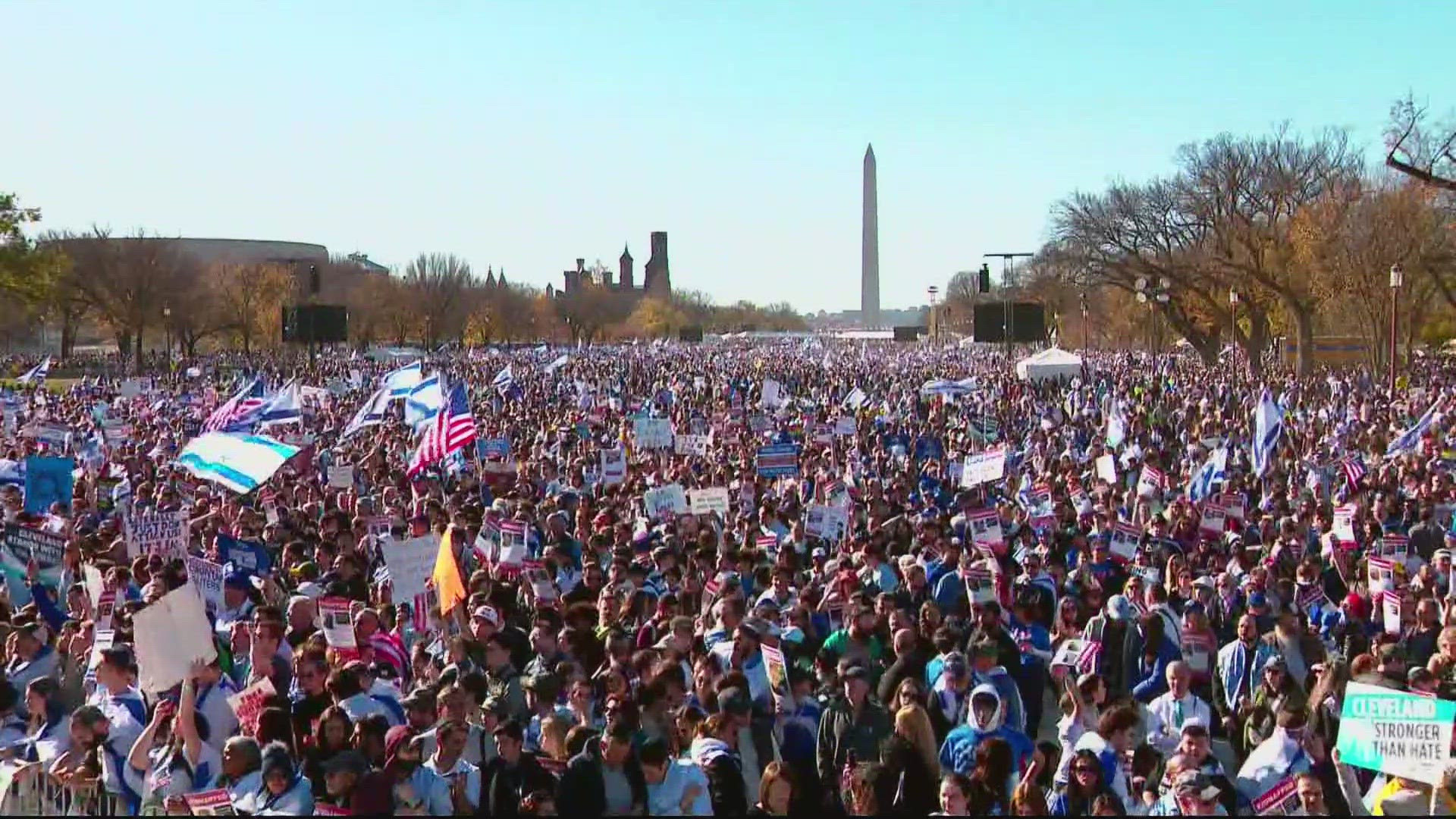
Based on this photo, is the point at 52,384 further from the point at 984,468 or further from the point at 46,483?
the point at 984,468

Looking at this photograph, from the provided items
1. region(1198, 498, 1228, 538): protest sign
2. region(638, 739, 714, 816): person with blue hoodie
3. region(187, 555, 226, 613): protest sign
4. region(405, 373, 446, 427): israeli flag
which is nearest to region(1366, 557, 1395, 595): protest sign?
region(1198, 498, 1228, 538): protest sign

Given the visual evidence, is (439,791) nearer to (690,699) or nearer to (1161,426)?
(690,699)

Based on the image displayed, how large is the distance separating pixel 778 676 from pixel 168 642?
3.08m

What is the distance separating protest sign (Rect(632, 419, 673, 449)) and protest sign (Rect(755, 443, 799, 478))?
336 cm

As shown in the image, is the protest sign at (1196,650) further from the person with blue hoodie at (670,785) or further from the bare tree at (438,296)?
the bare tree at (438,296)

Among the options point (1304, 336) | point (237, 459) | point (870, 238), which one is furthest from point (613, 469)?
point (870, 238)

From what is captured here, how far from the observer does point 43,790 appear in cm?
651

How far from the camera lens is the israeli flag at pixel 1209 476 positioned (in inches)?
698

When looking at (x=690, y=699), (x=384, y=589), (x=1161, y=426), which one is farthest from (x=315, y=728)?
(x=1161, y=426)

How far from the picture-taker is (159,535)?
1245 cm

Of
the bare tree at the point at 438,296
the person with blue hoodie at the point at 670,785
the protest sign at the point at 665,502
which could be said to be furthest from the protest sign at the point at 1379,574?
the bare tree at the point at 438,296

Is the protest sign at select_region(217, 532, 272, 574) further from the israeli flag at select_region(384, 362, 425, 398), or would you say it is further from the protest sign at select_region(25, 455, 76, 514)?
the israeli flag at select_region(384, 362, 425, 398)

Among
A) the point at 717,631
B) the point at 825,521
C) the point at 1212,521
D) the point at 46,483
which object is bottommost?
the point at 1212,521

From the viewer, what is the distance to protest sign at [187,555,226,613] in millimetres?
10711
